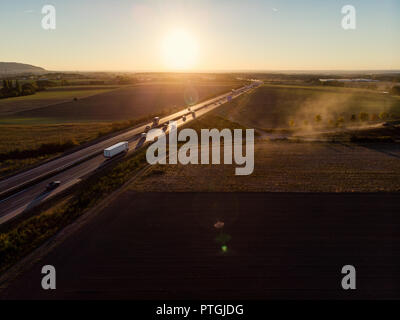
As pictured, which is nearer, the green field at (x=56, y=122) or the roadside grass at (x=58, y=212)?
the roadside grass at (x=58, y=212)

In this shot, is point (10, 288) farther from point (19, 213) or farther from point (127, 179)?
point (127, 179)

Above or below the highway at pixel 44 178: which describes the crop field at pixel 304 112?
above

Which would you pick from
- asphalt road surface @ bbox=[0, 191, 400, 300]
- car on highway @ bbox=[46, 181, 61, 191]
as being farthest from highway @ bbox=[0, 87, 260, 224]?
asphalt road surface @ bbox=[0, 191, 400, 300]

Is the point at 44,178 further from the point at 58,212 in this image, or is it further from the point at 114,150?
the point at 58,212

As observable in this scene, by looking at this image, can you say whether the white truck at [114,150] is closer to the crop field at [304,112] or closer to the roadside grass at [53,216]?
the roadside grass at [53,216]

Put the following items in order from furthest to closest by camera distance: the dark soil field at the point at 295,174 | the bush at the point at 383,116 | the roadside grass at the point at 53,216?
the bush at the point at 383,116
the dark soil field at the point at 295,174
the roadside grass at the point at 53,216

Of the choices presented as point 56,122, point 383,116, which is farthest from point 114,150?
point 383,116

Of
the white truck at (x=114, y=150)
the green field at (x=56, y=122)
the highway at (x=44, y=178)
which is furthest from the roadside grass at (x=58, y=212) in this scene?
the green field at (x=56, y=122)

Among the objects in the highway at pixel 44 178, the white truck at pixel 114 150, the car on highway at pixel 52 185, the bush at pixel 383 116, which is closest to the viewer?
the highway at pixel 44 178

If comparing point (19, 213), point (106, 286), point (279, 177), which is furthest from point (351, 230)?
point (19, 213)
